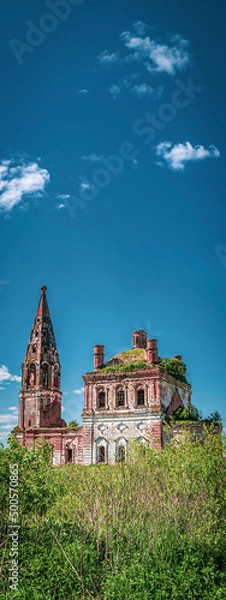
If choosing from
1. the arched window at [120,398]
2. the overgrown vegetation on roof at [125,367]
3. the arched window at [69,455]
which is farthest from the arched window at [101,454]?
the overgrown vegetation on roof at [125,367]

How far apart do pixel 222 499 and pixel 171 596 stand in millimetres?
5754

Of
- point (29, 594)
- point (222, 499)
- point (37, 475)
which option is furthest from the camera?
point (222, 499)

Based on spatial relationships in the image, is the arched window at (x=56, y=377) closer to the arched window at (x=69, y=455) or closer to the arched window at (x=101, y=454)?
the arched window at (x=69, y=455)

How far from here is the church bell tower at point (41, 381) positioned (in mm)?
42469

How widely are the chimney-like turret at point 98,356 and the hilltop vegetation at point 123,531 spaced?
2065 centimetres

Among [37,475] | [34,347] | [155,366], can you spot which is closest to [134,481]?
[37,475]

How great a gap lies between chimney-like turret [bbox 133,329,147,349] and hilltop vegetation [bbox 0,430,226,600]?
22.2 metres

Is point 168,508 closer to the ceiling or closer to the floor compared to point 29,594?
closer to the ceiling

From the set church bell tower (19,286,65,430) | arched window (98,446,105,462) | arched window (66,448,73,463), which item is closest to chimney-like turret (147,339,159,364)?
arched window (98,446,105,462)

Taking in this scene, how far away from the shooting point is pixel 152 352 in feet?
128

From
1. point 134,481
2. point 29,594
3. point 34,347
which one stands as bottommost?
point 29,594

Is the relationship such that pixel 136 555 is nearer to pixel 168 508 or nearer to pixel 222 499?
pixel 168 508

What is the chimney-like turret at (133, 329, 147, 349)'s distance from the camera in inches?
1681

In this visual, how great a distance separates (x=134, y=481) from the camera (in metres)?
18.4
